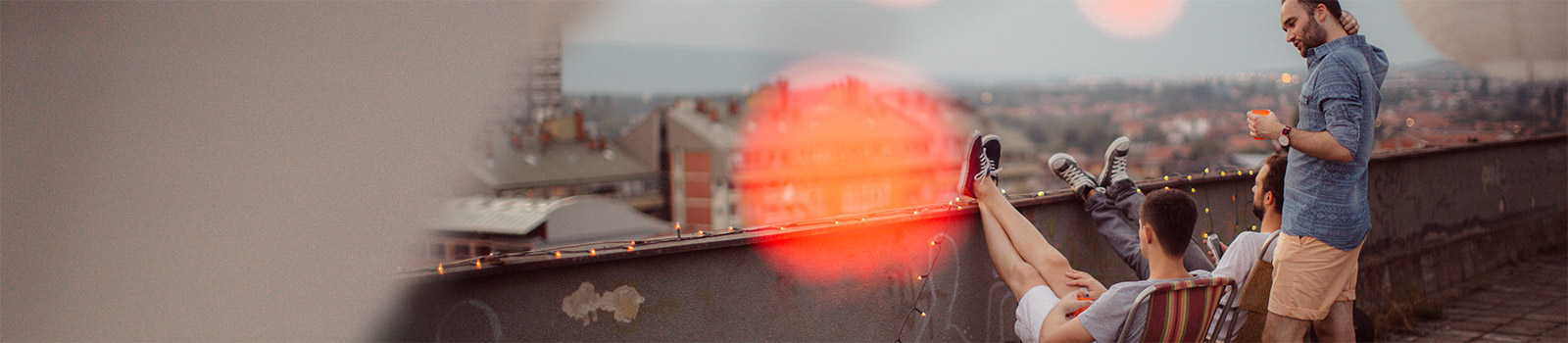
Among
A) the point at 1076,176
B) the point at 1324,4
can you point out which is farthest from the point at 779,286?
the point at 1324,4

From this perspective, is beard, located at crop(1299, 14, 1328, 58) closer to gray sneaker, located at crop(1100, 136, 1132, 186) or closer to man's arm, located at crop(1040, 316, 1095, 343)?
gray sneaker, located at crop(1100, 136, 1132, 186)

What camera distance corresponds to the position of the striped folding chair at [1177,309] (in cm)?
207

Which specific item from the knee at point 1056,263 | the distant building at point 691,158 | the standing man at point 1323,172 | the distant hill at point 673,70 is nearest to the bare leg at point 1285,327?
the standing man at point 1323,172

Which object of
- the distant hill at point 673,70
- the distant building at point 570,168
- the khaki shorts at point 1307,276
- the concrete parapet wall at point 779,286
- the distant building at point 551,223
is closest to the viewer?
the concrete parapet wall at point 779,286

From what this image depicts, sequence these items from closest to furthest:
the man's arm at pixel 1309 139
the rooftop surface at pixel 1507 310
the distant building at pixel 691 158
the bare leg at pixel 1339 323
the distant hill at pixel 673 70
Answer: the man's arm at pixel 1309 139, the bare leg at pixel 1339 323, the rooftop surface at pixel 1507 310, the distant hill at pixel 673 70, the distant building at pixel 691 158

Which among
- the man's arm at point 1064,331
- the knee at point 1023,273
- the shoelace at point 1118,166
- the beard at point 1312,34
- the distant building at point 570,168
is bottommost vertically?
the man's arm at point 1064,331

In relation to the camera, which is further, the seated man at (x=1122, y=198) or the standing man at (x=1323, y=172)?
the seated man at (x=1122, y=198)

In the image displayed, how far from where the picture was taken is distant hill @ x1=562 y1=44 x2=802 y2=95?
53.3 metres

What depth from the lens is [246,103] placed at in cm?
152

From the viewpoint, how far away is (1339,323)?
2.67 meters

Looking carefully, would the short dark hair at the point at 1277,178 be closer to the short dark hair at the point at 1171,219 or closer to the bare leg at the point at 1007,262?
the short dark hair at the point at 1171,219

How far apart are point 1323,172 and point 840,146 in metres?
80.4

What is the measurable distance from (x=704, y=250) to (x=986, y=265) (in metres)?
0.95

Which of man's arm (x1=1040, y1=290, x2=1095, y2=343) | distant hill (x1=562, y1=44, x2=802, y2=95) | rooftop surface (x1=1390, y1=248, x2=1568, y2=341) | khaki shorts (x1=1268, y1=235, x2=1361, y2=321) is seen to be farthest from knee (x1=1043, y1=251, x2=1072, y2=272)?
distant hill (x1=562, y1=44, x2=802, y2=95)
